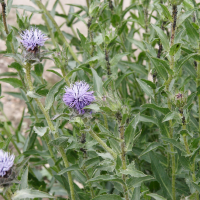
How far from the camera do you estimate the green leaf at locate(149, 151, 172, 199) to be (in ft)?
5.32

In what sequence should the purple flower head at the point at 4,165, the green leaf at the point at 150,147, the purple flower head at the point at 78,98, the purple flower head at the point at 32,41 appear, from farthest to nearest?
the green leaf at the point at 150,147, the purple flower head at the point at 32,41, the purple flower head at the point at 78,98, the purple flower head at the point at 4,165

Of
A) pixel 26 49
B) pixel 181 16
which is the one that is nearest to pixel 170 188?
pixel 181 16

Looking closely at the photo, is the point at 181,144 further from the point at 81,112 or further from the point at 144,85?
the point at 81,112

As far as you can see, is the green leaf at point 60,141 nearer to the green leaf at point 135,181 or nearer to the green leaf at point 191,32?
the green leaf at point 135,181

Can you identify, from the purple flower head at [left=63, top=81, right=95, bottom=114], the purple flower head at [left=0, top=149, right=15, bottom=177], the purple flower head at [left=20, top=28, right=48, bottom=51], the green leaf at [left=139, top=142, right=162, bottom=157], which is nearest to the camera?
the purple flower head at [left=0, top=149, right=15, bottom=177]

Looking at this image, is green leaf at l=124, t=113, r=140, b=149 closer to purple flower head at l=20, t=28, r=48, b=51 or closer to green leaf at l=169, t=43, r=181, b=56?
green leaf at l=169, t=43, r=181, b=56

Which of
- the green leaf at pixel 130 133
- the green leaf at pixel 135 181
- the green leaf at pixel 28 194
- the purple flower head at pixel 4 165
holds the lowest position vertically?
the green leaf at pixel 28 194

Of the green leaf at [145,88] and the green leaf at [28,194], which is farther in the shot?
the green leaf at [145,88]

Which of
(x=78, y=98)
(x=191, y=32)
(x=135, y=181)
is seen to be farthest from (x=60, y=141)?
(x=191, y=32)

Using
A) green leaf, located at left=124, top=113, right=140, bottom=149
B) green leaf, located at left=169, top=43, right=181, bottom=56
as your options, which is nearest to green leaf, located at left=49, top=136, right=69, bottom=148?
green leaf, located at left=124, top=113, right=140, bottom=149

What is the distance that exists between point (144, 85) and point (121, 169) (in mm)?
531

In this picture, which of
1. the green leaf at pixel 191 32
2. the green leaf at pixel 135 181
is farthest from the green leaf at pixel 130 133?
the green leaf at pixel 191 32

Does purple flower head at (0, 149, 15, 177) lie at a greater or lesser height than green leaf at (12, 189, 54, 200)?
greater

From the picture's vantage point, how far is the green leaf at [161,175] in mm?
1623
